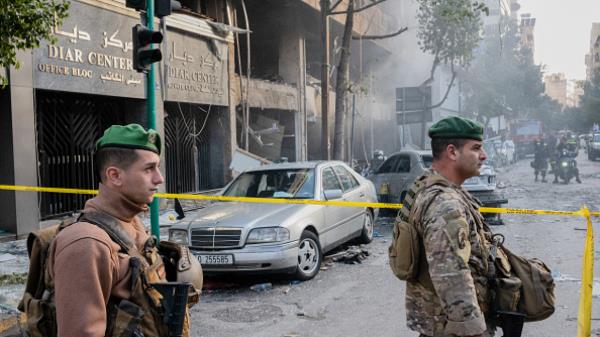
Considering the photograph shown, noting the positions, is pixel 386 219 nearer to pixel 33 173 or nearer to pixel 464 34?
pixel 33 173

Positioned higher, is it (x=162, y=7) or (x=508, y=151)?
(x=162, y=7)

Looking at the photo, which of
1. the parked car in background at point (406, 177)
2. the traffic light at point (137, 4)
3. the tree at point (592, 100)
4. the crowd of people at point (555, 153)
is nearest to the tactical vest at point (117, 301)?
the traffic light at point (137, 4)

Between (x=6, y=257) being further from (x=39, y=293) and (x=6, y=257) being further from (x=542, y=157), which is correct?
(x=542, y=157)

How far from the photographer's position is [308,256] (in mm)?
6984

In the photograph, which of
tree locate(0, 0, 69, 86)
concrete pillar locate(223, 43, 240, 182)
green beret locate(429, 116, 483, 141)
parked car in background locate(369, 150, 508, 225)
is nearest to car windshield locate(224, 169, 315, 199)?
tree locate(0, 0, 69, 86)

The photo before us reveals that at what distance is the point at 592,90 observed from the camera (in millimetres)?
52219

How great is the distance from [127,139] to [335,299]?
4499 mm

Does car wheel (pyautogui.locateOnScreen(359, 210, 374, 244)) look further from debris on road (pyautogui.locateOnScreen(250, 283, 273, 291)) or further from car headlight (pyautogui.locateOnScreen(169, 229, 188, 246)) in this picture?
car headlight (pyautogui.locateOnScreen(169, 229, 188, 246))

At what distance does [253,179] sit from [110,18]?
589 centimetres

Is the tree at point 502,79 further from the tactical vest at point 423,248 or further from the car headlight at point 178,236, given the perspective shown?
the tactical vest at point 423,248

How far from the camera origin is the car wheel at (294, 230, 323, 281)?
680 cm

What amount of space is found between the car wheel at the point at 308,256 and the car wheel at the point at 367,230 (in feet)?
6.83

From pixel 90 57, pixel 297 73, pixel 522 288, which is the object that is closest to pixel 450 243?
pixel 522 288

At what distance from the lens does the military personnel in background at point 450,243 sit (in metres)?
2.15
